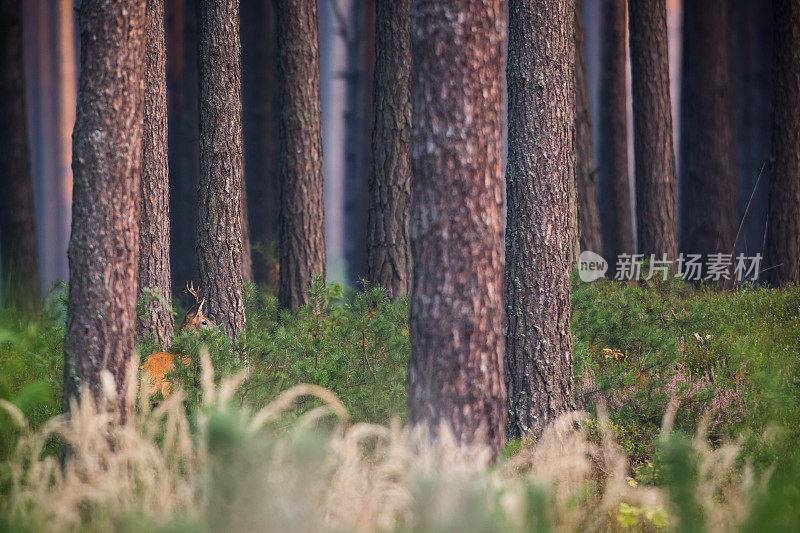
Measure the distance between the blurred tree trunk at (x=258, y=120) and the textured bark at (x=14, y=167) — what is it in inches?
168

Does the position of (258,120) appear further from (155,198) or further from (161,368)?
(161,368)

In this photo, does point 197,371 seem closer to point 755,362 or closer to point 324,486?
point 324,486

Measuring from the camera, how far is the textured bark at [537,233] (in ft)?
19.2

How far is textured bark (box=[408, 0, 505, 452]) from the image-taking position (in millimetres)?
4293

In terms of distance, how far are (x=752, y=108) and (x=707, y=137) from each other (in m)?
5.30

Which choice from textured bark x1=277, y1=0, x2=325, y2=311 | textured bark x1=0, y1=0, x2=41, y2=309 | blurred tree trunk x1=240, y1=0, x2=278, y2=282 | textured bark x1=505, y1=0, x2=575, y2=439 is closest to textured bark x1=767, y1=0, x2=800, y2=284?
textured bark x1=505, y1=0, x2=575, y2=439

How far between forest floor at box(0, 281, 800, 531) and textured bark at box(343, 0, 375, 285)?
19.5ft

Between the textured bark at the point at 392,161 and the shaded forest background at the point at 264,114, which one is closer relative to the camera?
the textured bark at the point at 392,161

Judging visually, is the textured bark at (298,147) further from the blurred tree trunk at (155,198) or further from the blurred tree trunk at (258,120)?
the blurred tree trunk at (258,120)

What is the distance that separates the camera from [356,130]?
16.3 meters

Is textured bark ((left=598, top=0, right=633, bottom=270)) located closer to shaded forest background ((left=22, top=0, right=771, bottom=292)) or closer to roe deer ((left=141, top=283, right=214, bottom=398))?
shaded forest background ((left=22, top=0, right=771, bottom=292))

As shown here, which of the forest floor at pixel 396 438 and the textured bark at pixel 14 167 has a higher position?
the textured bark at pixel 14 167

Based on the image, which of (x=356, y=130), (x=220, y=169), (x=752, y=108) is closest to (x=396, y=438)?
(x=220, y=169)

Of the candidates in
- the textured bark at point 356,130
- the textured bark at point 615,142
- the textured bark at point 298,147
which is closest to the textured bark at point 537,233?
the textured bark at point 298,147
